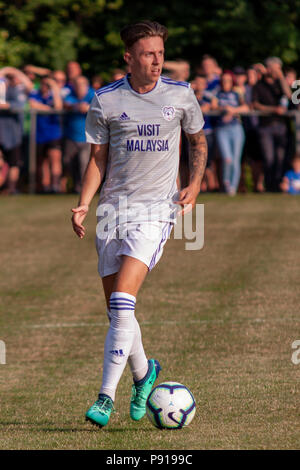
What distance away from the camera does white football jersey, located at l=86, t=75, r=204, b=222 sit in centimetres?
674

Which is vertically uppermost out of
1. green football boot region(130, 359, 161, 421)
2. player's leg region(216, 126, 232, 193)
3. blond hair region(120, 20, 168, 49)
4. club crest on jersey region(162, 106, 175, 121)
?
blond hair region(120, 20, 168, 49)

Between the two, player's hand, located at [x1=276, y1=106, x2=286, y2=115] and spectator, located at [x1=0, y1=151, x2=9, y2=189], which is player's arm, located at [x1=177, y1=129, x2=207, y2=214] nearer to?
player's hand, located at [x1=276, y1=106, x2=286, y2=115]

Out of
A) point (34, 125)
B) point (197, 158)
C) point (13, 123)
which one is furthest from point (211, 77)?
point (197, 158)

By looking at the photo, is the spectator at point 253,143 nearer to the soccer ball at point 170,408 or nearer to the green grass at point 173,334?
the green grass at point 173,334

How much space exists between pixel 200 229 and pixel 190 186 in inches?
371

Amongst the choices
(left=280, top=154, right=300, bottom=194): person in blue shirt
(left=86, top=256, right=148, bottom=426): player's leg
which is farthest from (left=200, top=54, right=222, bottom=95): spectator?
(left=86, top=256, right=148, bottom=426): player's leg

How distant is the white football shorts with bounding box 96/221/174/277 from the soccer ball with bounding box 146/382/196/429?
0.80 m

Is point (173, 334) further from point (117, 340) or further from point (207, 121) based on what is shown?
point (207, 121)

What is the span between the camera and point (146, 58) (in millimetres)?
6637

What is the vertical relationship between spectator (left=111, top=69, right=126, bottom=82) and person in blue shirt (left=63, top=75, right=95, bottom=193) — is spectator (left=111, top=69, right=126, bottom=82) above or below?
above

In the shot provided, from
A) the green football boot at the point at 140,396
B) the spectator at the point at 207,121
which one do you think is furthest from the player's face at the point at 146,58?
the spectator at the point at 207,121

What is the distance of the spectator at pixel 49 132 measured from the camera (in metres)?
20.9

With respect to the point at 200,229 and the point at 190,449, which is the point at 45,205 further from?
the point at 190,449

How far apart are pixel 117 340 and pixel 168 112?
1471mm
